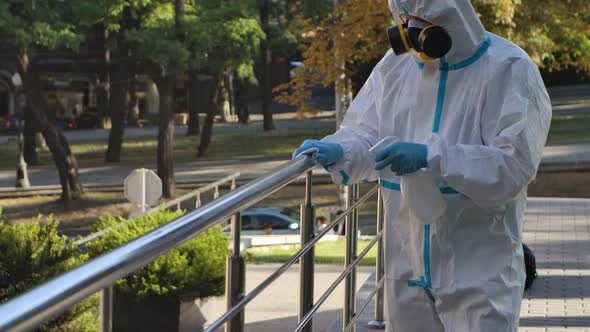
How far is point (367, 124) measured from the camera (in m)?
3.26

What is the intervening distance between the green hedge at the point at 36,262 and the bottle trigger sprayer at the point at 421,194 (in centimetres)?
434

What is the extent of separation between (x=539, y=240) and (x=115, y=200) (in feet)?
68.0

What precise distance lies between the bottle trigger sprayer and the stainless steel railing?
32cm

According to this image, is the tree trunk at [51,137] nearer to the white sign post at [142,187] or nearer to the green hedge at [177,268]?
the white sign post at [142,187]

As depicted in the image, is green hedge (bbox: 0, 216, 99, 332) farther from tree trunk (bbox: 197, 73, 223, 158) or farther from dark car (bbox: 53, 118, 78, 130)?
dark car (bbox: 53, 118, 78, 130)

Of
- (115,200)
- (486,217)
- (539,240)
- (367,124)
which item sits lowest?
(115,200)

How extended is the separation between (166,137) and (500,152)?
90.6ft

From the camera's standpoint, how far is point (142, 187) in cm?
1727

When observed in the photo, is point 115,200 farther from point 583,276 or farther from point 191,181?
point 583,276

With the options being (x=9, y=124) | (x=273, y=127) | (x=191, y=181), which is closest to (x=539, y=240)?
(x=191, y=181)

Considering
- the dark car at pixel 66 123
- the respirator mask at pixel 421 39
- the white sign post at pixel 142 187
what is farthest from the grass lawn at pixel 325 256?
the dark car at pixel 66 123

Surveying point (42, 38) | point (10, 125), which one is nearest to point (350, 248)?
point (42, 38)

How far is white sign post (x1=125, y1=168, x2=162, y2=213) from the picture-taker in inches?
678

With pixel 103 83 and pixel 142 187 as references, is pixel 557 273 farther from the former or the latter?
pixel 103 83
